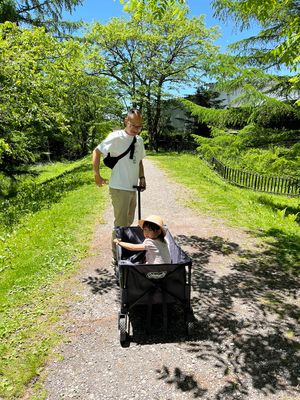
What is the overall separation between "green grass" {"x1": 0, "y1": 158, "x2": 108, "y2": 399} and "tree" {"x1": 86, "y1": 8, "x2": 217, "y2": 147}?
68.8 feet

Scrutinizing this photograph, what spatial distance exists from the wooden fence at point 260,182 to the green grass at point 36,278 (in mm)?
7480

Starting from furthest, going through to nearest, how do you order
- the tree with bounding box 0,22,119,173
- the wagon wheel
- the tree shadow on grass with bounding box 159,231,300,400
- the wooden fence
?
the wooden fence < the tree with bounding box 0,22,119,173 < the wagon wheel < the tree shadow on grass with bounding box 159,231,300,400

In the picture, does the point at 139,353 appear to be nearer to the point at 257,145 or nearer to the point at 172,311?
the point at 172,311

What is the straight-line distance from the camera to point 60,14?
1933cm

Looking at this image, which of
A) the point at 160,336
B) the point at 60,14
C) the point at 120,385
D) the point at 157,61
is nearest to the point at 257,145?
the point at 160,336

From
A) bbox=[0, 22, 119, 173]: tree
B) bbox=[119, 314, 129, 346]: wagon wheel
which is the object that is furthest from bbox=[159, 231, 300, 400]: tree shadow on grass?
bbox=[0, 22, 119, 173]: tree

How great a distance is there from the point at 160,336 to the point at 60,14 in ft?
64.4

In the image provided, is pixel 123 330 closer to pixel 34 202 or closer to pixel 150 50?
pixel 34 202

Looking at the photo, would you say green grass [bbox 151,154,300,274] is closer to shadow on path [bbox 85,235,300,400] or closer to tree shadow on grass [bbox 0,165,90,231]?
shadow on path [bbox 85,235,300,400]

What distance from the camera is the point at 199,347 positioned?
377cm

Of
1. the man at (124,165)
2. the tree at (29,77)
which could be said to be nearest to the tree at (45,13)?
the tree at (29,77)

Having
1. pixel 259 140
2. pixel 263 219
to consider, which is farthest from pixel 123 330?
pixel 259 140

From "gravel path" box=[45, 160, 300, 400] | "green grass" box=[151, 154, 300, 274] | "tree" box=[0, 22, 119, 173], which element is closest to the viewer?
"gravel path" box=[45, 160, 300, 400]

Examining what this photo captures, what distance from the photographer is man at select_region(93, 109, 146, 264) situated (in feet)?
16.1
